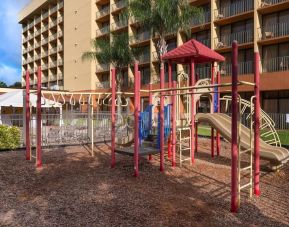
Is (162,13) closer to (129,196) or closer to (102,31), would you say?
(129,196)

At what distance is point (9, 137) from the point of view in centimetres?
1362

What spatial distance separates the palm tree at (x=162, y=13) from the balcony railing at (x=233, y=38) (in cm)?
560

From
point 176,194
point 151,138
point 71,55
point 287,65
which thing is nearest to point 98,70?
point 71,55

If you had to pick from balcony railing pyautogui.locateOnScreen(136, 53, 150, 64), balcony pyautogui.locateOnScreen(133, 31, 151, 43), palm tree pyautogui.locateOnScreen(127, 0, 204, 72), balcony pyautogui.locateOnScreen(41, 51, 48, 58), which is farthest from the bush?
balcony pyautogui.locateOnScreen(41, 51, 48, 58)

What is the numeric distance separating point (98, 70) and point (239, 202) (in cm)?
4028

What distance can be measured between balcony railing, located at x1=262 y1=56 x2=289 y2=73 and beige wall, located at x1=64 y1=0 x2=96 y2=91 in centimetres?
2442

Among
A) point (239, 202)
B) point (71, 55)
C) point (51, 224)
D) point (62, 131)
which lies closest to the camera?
point (51, 224)

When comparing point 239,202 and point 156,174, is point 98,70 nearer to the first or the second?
point 156,174

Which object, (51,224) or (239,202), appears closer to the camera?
(51,224)

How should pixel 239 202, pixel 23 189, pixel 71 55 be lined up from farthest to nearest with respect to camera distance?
pixel 71 55 → pixel 23 189 → pixel 239 202

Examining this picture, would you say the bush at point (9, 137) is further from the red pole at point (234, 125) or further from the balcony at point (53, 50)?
the balcony at point (53, 50)

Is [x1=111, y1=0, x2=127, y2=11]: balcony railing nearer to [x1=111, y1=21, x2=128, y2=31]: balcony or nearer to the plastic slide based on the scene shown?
[x1=111, y1=21, x2=128, y2=31]: balcony

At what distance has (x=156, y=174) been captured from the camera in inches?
358

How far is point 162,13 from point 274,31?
927 cm
